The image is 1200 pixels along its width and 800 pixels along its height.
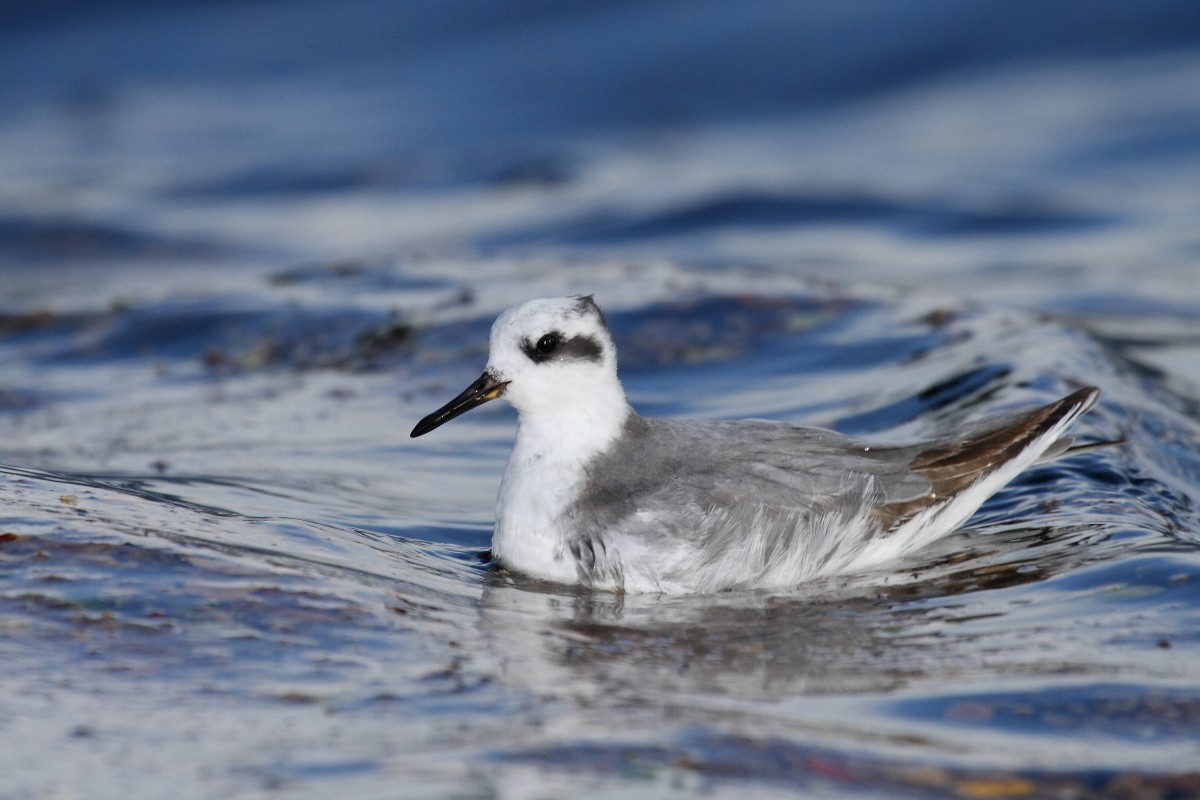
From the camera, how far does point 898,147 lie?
18000mm

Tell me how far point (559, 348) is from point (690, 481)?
31.1 inches

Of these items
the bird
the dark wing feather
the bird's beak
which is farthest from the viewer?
the bird's beak

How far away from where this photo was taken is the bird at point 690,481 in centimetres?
589

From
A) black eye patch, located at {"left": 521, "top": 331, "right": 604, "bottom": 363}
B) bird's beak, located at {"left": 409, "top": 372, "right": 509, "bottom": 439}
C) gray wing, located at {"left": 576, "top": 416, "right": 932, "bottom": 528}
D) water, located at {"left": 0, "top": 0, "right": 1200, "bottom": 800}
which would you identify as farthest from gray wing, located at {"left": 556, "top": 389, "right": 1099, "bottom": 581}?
bird's beak, located at {"left": 409, "top": 372, "right": 509, "bottom": 439}

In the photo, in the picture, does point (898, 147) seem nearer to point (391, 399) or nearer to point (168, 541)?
point (391, 399)

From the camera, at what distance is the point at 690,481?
5.98 m

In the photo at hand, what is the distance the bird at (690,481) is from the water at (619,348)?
0.17 m

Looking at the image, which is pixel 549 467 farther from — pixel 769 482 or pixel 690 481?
pixel 769 482

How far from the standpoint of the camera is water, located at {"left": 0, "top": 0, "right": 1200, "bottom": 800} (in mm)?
4289

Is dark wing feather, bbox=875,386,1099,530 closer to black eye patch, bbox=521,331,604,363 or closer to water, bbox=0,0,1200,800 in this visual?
water, bbox=0,0,1200,800

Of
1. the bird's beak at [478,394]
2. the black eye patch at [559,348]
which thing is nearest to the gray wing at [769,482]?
the black eye patch at [559,348]

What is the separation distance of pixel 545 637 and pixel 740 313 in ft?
17.7

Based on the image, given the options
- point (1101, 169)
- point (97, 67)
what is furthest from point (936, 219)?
point (97, 67)

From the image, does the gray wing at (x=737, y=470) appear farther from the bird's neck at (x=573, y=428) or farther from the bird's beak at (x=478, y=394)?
the bird's beak at (x=478, y=394)
